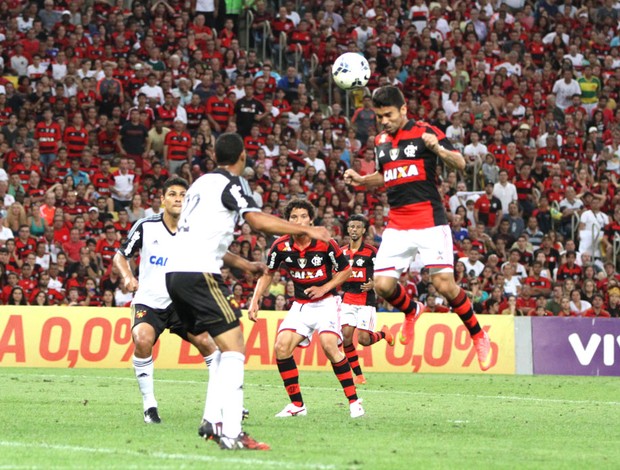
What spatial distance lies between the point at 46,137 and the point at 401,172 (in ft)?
49.9

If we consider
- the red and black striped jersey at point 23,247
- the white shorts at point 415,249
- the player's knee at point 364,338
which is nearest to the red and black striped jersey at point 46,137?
the red and black striped jersey at point 23,247

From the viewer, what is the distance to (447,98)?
31516 millimetres

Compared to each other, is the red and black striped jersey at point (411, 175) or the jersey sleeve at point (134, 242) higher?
the red and black striped jersey at point (411, 175)

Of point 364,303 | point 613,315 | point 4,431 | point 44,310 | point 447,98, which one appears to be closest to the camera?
point 4,431

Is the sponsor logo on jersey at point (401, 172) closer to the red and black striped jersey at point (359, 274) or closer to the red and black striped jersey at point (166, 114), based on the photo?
the red and black striped jersey at point (359, 274)

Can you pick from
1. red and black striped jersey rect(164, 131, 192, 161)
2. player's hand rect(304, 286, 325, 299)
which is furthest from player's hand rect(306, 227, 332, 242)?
red and black striped jersey rect(164, 131, 192, 161)

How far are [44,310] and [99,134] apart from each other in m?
6.15

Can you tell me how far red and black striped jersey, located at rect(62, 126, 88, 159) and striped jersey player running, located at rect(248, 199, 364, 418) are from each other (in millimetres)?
12962

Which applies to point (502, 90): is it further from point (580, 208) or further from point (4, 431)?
point (4, 431)

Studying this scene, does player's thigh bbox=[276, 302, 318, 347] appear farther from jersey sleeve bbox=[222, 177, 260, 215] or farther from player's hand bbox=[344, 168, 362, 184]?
jersey sleeve bbox=[222, 177, 260, 215]

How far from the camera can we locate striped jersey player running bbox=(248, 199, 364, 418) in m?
13.0

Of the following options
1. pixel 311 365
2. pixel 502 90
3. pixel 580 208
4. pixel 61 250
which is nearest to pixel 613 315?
pixel 580 208

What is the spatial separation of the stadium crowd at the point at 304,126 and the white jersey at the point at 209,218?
13893 millimetres

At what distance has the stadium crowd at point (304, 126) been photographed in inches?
972
